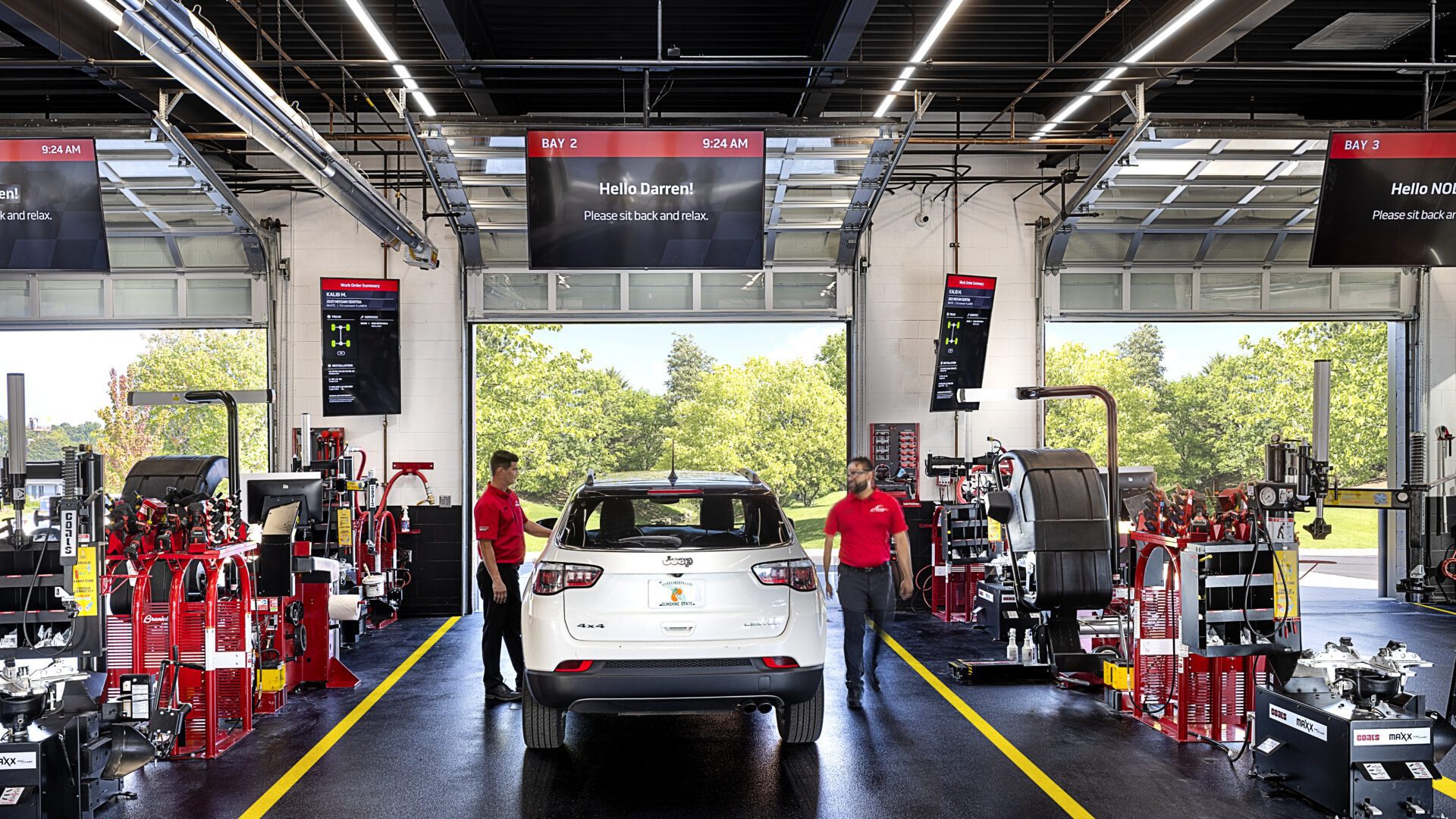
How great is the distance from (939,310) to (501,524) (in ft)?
22.6

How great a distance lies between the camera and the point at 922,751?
600cm

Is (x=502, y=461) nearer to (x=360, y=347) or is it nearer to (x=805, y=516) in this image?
(x=360, y=347)

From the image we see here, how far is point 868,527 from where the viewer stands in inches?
279

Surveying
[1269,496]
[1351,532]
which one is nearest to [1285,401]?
[1351,532]

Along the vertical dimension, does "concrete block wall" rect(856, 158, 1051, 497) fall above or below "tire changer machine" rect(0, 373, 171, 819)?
above

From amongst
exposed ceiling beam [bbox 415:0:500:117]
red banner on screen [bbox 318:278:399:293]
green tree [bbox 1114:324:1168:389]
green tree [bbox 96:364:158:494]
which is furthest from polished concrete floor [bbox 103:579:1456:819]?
green tree [bbox 1114:324:1168:389]

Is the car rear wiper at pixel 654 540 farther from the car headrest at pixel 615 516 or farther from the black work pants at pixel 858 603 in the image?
the black work pants at pixel 858 603

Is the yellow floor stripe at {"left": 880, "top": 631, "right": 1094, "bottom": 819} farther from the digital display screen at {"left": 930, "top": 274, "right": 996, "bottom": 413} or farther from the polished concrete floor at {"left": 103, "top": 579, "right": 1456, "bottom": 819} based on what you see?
the digital display screen at {"left": 930, "top": 274, "right": 996, "bottom": 413}

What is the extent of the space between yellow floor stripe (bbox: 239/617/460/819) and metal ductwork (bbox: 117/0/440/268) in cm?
376

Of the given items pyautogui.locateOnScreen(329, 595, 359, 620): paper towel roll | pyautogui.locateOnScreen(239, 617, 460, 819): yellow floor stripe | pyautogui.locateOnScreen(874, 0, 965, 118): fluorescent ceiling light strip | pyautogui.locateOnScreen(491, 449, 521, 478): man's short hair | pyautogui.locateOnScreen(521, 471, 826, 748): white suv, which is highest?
pyautogui.locateOnScreen(874, 0, 965, 118): fluorescent ceiling light strip

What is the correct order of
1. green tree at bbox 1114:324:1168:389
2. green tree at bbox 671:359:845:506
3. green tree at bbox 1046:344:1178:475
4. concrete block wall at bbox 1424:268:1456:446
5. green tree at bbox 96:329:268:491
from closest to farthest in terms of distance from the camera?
concrete block wall at bbox 1424:268:1456:446
green tree at bbox 96:329:268:491
green tree at bbox 671:359:845:506
green tree at bbox 1046:344:1178:475
green tree at bbox 1114:324:1168:389

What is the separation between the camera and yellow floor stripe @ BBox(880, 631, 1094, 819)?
508 cm

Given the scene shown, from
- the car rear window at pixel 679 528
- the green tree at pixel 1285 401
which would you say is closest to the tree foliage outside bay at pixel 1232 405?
the green tree at pixel 1285 401

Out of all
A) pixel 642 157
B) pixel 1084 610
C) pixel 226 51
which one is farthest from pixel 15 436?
pixel 1084 610
